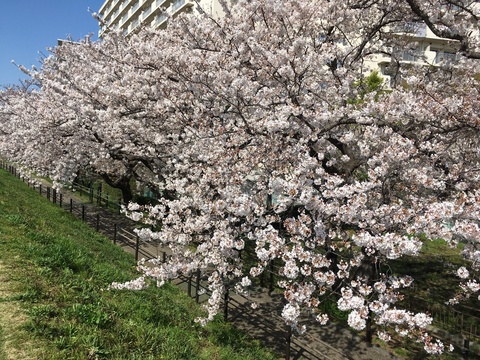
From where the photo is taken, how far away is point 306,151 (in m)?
5.68

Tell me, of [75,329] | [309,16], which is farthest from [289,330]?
[309,16]

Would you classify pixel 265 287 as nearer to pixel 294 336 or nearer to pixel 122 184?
pixel 294 336

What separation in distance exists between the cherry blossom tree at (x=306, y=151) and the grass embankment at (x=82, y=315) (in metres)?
0.59

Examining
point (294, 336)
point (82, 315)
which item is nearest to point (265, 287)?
point (294, 336)

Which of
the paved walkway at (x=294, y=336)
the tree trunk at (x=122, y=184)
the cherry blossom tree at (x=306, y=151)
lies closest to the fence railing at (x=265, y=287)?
the paved walkway at (x=294, y=336)

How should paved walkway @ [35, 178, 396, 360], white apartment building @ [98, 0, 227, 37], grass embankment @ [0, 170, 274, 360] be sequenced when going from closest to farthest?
grass embankment @ [0, 170, 274, 360] → paved walkway @ [35, 178, 396, 360] → white apartment building @ [98, 0, 227, 37]

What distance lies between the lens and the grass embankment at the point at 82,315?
373 cm

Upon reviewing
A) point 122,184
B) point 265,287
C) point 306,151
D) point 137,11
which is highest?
point 137,11

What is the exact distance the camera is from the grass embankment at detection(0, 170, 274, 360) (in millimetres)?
3732

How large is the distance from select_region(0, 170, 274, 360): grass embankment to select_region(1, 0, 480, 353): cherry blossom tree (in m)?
0.59

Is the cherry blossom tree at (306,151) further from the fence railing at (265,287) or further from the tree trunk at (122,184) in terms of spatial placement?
the tree trunk at (122,184)

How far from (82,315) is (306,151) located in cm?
426

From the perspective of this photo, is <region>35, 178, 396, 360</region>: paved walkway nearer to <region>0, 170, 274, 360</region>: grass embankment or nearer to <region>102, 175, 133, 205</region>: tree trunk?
<region>0, 170, 274, 360</region>: grass embankment

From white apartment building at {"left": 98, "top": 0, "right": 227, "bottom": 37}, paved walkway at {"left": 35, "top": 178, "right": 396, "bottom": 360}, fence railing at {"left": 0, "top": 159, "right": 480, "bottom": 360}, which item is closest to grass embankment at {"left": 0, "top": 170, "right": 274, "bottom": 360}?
paved walkway at {"left": 35, "top": 178, "right": 396, "bottom": 360}
